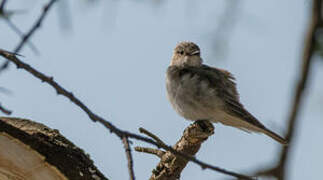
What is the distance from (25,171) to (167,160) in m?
1.29

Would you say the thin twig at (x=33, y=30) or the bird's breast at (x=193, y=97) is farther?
the bird's breast at (x=193, y=97)

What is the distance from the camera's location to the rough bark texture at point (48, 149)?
11.6 feet

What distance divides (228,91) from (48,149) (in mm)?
2690

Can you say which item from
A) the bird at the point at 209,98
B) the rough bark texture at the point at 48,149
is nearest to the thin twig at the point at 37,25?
the rough bark texture at the point at 48,149

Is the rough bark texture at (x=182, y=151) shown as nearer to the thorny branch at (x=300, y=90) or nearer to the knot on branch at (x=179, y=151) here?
the knot on branch at (x=179, y=151)

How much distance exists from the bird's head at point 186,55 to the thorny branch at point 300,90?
4.49 metres

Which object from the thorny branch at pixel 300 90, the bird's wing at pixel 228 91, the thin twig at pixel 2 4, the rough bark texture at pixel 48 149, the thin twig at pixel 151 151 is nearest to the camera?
the thorny branch at pixel 300 90

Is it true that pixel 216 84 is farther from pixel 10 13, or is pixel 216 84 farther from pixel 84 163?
pixel 10 13

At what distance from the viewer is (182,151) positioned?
4586mm

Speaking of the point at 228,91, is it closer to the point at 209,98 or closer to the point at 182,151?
the point at 209,98

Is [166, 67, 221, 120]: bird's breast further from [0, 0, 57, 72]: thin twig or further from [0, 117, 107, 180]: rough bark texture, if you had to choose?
[0, 0, 57, 72]: thin twig

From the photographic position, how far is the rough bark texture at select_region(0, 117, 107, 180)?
354 centimetres

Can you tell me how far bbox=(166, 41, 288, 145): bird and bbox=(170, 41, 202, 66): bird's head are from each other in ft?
2.03

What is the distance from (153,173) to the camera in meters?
4.48
